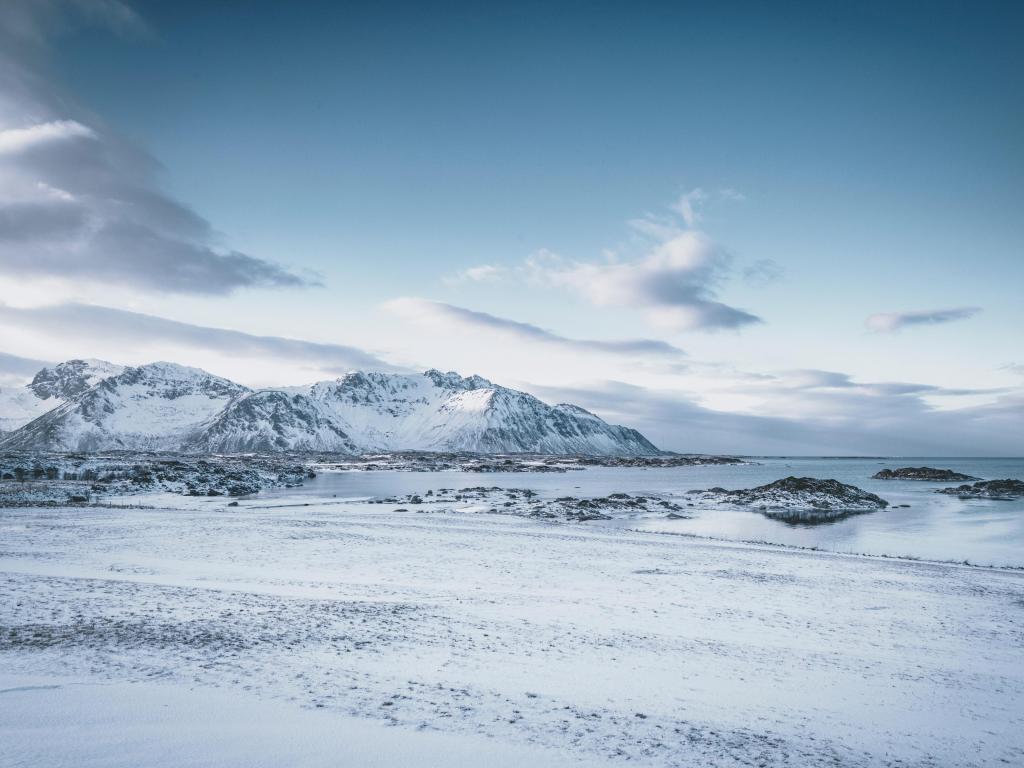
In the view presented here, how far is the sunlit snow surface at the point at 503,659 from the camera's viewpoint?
793cm

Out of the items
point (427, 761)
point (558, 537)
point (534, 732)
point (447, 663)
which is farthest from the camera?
point (558, 537)

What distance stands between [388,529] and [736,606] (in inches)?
916

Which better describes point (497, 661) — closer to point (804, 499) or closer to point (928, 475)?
point (804, 499)

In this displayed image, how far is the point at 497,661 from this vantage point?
1142 cm

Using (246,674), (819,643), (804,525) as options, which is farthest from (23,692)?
(804,525)

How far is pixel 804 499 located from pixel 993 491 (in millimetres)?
41468

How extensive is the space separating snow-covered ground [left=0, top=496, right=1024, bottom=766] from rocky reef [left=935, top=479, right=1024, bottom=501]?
220 ft

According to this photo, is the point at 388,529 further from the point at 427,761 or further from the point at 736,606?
the point at 427,761

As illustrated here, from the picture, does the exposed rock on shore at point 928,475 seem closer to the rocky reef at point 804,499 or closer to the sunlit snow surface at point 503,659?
the rocky reef at point 804,499

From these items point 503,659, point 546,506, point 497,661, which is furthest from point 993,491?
point 497,661

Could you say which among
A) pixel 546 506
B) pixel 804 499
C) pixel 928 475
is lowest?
pixel 546 506

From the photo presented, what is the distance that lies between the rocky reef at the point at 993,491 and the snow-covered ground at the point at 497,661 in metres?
67.0

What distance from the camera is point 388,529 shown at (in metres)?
35.3

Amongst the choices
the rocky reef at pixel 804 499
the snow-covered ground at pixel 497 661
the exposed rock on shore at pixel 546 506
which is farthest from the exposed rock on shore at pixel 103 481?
the rocky reef at pixel 804 499
